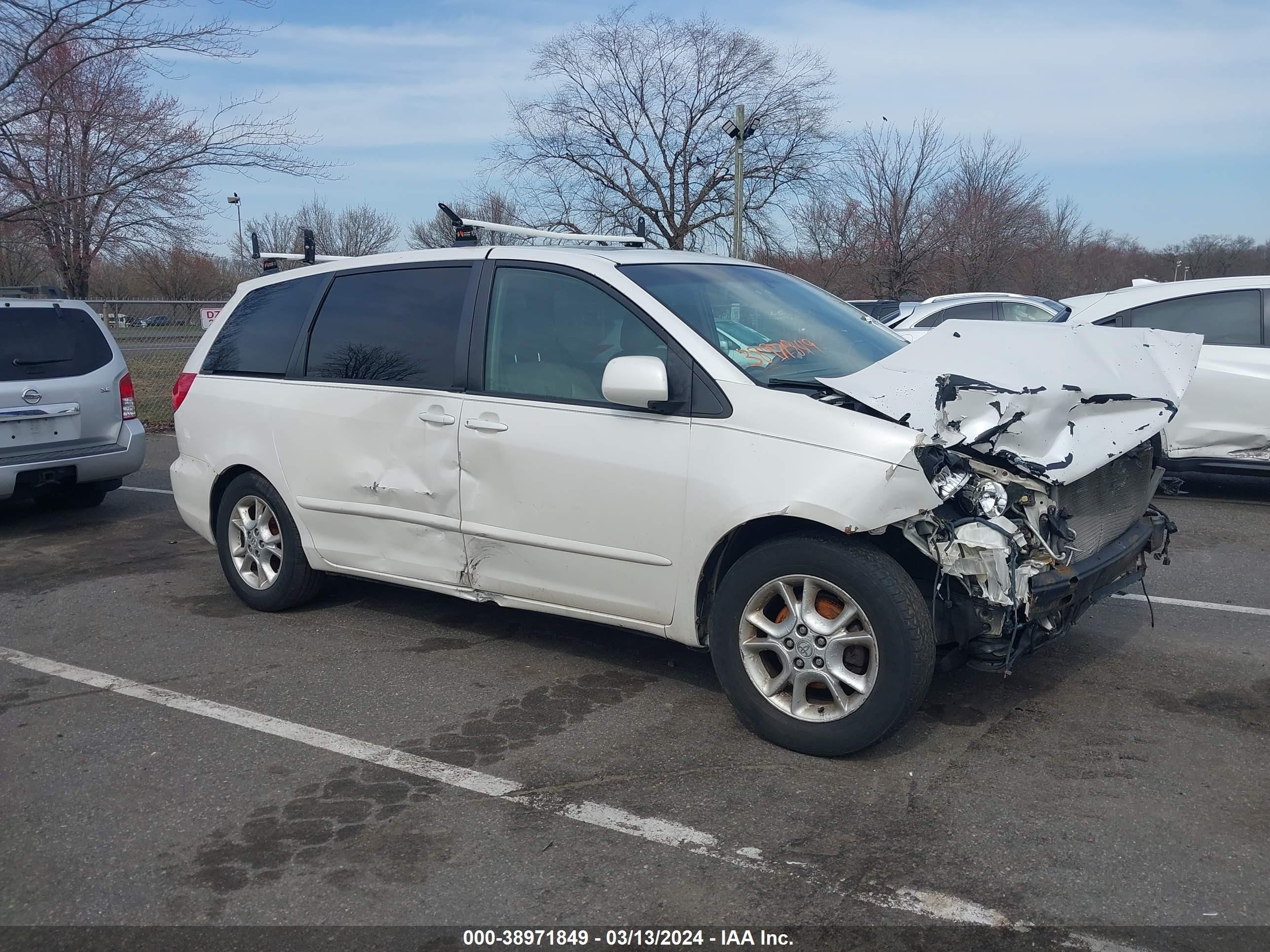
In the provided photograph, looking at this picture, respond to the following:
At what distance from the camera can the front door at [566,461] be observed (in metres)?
4.20

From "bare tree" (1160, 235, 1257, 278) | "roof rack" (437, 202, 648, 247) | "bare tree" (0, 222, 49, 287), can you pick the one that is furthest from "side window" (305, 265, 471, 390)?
"bare tree" (1160, 235, 1257, 278)

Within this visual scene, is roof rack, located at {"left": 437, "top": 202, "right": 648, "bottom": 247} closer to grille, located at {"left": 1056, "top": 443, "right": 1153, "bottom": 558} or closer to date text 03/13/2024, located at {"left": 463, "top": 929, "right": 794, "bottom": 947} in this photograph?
grille, located at {"left": 1056, "top": 443, "right": 1153, "bottom": 558}

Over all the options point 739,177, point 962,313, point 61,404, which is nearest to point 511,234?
point 61,404

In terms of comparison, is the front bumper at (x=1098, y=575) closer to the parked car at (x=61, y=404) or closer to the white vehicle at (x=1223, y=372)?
the white vehicle at (x=1223, y=372)

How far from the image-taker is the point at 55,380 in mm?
8008

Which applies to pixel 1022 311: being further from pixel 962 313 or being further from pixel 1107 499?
pixel 1107 499

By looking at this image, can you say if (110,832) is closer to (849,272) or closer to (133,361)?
(133,361)

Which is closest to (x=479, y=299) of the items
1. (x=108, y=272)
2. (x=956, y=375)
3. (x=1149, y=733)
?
(x=956, y=375)

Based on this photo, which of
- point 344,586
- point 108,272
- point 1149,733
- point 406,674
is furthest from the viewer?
point 108,272

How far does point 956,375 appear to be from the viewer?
3.86 meters

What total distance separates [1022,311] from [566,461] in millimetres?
13344

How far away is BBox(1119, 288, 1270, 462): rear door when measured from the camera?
311 inches

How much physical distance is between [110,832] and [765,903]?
2116 millimetres

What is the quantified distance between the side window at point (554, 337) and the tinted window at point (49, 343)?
4.93 m
